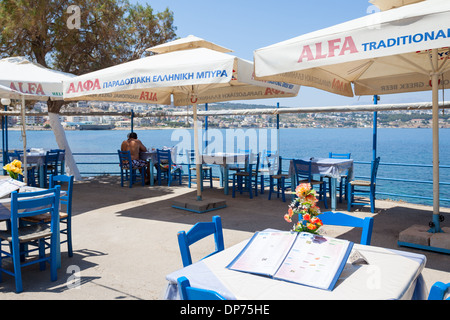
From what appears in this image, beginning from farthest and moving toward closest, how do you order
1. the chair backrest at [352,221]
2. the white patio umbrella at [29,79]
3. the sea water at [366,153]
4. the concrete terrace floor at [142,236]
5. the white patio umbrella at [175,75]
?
1. the sea water at [366,153]
2. the white patio umbrella at [29,79]
3. the white patio umbrella at [175,75]
4. the concrete terrace floor at [142,236]
5. the chair backrest at [352,221]

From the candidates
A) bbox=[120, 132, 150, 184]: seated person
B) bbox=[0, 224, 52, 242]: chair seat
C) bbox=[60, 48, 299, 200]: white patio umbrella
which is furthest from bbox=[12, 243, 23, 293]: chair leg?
bbox=[120, 132, 150, 184]: seated person

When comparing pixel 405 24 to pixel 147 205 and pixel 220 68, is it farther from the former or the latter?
pixel 147 205

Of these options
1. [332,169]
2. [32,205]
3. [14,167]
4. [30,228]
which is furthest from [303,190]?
[332,169]

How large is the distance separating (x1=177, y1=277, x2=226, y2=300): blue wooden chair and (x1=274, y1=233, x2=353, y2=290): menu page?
50cm

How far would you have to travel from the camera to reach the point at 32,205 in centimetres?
364

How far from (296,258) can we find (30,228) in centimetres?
306

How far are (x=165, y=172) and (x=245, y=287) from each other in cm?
865

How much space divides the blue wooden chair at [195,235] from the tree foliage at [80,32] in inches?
299

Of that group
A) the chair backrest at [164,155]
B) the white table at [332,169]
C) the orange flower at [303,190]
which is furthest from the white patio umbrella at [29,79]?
the orange flower at [303,190]

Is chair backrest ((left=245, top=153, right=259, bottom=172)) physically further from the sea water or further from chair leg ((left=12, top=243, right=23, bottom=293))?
chair leg ((left=12, top=243, right=23, bottom=293))

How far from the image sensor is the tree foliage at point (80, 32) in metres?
9.02

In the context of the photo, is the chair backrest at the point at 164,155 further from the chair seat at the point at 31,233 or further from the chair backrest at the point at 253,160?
the chair seat at the point at 31,233

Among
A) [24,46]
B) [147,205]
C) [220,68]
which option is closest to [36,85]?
[147,205]

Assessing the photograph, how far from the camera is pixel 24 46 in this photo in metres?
10.1
